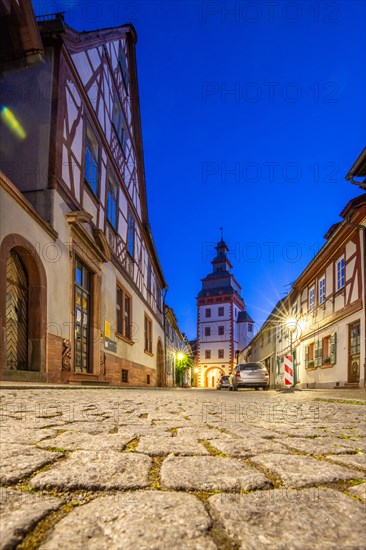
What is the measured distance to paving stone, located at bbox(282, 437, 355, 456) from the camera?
2006 millimetres

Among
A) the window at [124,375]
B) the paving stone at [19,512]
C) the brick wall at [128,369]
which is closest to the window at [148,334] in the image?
the brick wall at [128,369]

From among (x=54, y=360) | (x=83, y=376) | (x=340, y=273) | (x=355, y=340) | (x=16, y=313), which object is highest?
(x=340, y=273)

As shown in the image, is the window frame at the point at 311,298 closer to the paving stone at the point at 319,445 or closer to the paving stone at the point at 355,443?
the paving stone at the point at 355,443

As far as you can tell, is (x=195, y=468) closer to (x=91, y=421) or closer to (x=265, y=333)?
(x=91, y=421)

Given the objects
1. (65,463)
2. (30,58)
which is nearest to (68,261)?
(30,58)

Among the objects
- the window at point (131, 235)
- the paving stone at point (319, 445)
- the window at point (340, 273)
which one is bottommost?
the paving stone at point (319, 445)

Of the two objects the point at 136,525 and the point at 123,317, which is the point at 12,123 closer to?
the point at 123,317

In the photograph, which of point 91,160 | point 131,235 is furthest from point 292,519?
point 131,235

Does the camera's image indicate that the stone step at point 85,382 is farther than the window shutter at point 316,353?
No

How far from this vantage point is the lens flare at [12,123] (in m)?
9.09

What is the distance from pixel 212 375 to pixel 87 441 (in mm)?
56880

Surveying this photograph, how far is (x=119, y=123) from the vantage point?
15.0 m

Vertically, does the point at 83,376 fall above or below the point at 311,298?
below

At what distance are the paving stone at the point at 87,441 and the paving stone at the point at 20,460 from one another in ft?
0.45
